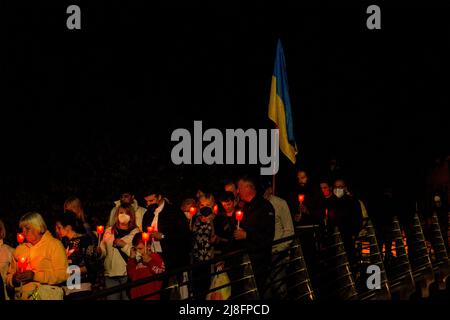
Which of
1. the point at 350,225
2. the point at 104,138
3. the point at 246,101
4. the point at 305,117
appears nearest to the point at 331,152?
the point at 305,117

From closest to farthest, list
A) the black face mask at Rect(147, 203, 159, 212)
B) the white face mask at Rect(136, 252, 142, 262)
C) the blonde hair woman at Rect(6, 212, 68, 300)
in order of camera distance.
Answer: the blonde hair woman at Rect(6, 212, 68, 300) < the white face mask at Rect(136, 252, 142, 262) < the black face mask at Rect(147, 203, 159, 212)

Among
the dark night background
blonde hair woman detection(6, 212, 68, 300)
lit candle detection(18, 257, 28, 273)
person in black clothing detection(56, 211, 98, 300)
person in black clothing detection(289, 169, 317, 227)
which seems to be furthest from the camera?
the dark night background

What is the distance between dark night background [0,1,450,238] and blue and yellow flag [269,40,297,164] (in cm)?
157

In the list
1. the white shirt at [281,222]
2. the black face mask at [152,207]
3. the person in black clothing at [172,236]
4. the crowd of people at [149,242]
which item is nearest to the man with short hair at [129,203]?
the crowd of people at [149,242]

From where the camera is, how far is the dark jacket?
12.9 metres

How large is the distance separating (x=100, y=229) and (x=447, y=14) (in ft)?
113

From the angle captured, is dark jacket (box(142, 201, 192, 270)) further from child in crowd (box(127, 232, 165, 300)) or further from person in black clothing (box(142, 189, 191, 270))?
child in crowd (box(127, 232, 165, 300))

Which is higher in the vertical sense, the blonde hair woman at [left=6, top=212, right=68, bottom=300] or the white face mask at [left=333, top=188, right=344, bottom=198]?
the white face mask at [left=333, top=188, right=344, bottom=198]

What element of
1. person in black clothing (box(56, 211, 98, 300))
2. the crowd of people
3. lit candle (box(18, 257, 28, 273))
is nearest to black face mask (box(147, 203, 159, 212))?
the crowd of people

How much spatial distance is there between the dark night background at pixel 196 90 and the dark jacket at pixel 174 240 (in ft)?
13.4

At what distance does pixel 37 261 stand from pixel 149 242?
6.46ft

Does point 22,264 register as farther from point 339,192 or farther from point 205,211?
point 339,192

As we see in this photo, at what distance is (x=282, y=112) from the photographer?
58.7 feet

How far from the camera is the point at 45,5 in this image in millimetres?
25906
